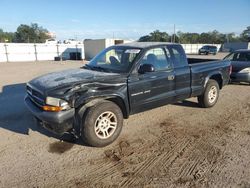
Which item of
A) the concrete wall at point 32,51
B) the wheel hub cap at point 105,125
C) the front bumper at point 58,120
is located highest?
the concrete wall at point 32,51

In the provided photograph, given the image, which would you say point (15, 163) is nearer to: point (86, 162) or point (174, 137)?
point (86, 162)

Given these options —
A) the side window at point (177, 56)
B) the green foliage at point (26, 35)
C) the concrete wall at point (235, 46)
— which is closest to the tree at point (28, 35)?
the green foliage at point (26, 35)

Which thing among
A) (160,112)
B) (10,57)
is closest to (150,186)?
(160,112)

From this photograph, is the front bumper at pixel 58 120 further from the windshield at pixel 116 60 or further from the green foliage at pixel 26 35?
the green foliage at pixel 26 35

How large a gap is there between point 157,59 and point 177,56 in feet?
2.24

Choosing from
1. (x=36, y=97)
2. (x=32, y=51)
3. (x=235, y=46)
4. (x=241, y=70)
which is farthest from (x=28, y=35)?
(x=36, y=97)

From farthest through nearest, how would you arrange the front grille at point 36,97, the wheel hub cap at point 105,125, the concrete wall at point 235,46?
the concrete wall at point 235,46 → the wheel hub cap at point 105,125 → the front grille at point 36,97

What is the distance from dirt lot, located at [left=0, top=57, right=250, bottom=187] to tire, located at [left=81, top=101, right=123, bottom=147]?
0.56 feet

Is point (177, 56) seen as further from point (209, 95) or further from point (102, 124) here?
point (102, 124)

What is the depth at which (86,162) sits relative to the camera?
3.73m

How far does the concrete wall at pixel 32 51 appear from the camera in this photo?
108 feet

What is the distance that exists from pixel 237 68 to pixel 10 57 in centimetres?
3197

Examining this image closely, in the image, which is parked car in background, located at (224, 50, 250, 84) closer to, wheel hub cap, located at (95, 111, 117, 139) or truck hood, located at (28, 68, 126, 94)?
truck hood, located at (28, 68, 126, 94)

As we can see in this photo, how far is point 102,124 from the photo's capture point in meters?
4.26
